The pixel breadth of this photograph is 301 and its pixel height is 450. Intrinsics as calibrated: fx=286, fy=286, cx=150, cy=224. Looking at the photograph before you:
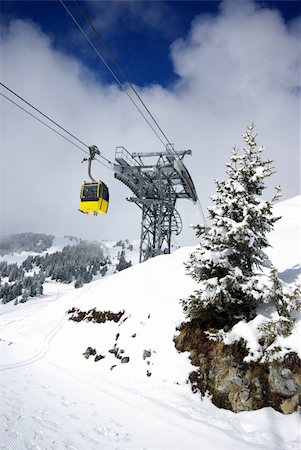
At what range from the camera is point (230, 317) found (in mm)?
10469

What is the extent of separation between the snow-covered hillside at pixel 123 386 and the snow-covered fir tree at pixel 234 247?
2804 mm

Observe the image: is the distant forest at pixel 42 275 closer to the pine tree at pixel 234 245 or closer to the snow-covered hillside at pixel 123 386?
the snow-covered hillside at pixel 123 386

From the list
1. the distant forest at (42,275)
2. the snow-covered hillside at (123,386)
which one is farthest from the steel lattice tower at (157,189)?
the distant forest at (42,275)

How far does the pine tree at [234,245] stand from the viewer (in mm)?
10070

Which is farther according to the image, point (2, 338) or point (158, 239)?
point (158, 239)

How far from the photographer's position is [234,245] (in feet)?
36.3

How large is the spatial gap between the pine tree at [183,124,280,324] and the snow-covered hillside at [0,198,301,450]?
9.27 feet

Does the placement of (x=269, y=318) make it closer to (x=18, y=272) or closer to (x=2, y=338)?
(x=2, y=338)

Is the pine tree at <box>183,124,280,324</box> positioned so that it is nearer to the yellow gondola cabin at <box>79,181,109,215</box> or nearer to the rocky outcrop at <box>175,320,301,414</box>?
the rocky outcrop at <box>175,320,301,414</box>

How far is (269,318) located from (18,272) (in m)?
162

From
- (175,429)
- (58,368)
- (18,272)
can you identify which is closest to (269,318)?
(175,429)

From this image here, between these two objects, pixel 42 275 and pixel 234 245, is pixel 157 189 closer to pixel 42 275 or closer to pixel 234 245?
pixel 234 245

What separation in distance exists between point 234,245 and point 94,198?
838 cm

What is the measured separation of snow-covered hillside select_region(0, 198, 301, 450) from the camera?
703 cm
